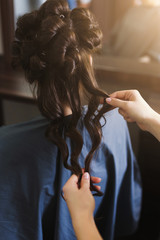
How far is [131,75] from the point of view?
1468 millimetres

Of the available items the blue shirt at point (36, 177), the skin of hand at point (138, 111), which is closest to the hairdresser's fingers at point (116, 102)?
the skin of hand at point (138, 111)

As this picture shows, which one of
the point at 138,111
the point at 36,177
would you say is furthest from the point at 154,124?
the point at 36,177

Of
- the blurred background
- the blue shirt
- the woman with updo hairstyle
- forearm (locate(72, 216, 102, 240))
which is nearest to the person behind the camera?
forearm (locate(72, 216, 102, 240))

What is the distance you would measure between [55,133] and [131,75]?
2.68 ft

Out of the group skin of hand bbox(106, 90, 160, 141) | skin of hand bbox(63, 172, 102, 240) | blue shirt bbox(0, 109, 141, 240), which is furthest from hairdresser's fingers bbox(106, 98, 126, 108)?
skin of hand bbox(63, 172, 102, 240)

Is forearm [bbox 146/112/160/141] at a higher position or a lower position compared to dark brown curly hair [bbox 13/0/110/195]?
lower

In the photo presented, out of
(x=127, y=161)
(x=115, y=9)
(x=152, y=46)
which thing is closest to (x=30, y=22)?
(x=127, y=161)

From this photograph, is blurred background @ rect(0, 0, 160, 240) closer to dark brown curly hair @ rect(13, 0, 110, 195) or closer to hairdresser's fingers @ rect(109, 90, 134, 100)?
hairdresser's fingers @ rect(109, 90, 134, 100)

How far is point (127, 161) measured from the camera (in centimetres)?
117

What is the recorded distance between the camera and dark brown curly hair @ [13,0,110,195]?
2.27 ft

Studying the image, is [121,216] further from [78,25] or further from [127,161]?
[78,25]

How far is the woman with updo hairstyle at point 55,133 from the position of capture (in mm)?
720

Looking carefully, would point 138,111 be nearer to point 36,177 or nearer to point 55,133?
point 55,133

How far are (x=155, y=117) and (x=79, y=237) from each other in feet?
1.34
